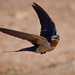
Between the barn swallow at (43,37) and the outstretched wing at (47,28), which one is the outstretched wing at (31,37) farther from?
the outstretched wing at (47,28)

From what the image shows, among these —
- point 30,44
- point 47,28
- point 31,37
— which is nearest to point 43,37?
point 31,37

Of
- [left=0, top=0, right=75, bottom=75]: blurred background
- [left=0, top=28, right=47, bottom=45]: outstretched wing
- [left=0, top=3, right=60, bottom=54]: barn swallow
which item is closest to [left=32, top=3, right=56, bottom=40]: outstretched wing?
[left=0, top=3, right=60, bottom=54]: barn swallow

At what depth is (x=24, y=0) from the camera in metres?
15.1

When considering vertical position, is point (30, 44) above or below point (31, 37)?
below

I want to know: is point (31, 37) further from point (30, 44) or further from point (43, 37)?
point (30, 44)

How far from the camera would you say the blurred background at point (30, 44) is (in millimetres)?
10555

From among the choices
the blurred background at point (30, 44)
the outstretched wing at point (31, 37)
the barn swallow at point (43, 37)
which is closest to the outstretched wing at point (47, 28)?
the barn swallow at point (43, 37)

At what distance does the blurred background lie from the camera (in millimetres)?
10555

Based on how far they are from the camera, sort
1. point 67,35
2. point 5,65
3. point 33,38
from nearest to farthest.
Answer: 1. point 33,38
2. point 5,65
3. point 67,35

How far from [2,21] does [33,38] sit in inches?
384

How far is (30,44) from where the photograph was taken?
478 inches

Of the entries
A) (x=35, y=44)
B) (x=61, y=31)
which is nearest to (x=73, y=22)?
(x=61, y=31)

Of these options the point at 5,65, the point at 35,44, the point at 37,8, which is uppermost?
the point at 37,8

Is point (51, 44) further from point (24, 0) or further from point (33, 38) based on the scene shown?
point (24, 0)
